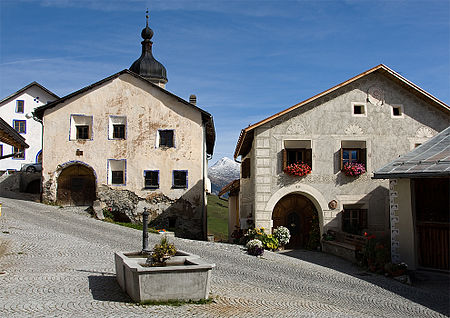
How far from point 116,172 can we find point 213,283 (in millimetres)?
15355

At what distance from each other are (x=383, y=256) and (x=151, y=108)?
14667 mm

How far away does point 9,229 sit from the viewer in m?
18.1

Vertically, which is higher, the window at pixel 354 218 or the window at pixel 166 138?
the window at pixel 166 138

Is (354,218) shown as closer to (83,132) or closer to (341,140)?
(341,140)

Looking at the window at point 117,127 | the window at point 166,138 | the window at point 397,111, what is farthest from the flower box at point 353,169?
the window at point 117,127

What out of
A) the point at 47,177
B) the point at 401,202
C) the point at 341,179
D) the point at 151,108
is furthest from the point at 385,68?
the point at 47,177

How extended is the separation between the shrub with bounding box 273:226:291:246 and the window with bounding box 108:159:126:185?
9.54m

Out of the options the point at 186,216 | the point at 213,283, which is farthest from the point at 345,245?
the point at 186,216

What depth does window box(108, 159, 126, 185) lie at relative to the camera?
2570 cm

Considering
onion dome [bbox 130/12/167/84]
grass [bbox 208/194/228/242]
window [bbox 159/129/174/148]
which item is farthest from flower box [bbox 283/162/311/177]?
onion dome [bbox 130/12/167/84]

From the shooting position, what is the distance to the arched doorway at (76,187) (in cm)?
2609

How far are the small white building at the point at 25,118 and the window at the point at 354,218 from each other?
2933 cm

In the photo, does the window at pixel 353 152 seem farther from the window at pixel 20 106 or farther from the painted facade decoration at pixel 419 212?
the window at pixel 20 106

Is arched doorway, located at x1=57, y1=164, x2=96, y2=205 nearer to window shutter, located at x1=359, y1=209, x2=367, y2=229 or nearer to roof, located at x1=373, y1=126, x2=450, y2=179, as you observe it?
window shutter, located at x1=359, y1=209, x2=367, y2=229
